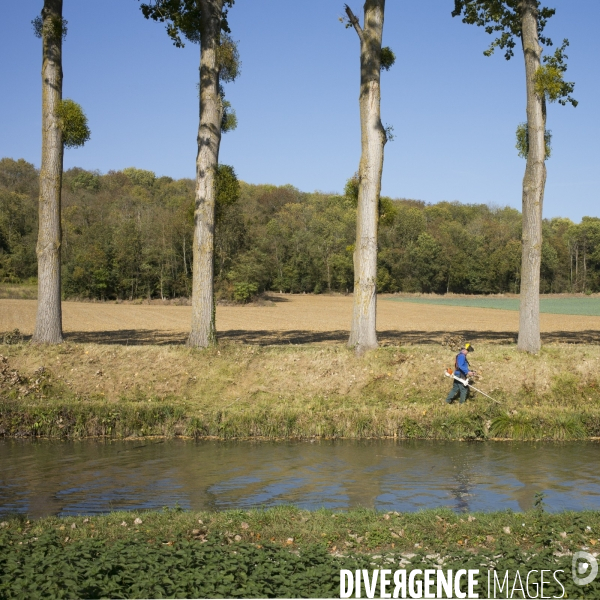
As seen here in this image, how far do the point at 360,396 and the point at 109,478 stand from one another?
7891mm

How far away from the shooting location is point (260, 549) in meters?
7.57

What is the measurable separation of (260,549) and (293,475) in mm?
5469

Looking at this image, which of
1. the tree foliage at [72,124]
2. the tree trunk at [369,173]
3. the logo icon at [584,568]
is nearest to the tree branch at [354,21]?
the tree trunk at [369,173]

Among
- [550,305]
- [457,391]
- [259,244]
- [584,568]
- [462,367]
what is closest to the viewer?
[584,568]

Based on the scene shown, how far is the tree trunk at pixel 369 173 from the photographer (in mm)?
20406

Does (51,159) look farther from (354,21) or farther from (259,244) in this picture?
(259,244)

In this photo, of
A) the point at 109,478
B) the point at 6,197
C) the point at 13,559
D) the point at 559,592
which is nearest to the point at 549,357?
the point at 109,478

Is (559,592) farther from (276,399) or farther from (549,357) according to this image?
(549,357)

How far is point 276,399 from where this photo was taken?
1852cm

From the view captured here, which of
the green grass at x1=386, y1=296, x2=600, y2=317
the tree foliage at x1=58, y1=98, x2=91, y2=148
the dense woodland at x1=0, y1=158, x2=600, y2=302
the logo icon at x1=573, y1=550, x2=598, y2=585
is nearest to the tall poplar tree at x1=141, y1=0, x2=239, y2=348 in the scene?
the tree foliage at x1=58, y1=98, x2=91, y2=148

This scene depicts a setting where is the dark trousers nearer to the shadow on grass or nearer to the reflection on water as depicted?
the reflection on water

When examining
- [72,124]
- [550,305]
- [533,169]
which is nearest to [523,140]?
[533,169]

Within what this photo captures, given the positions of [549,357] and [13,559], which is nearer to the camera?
[13,559]

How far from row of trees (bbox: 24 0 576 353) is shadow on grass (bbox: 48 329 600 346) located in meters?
8.94
